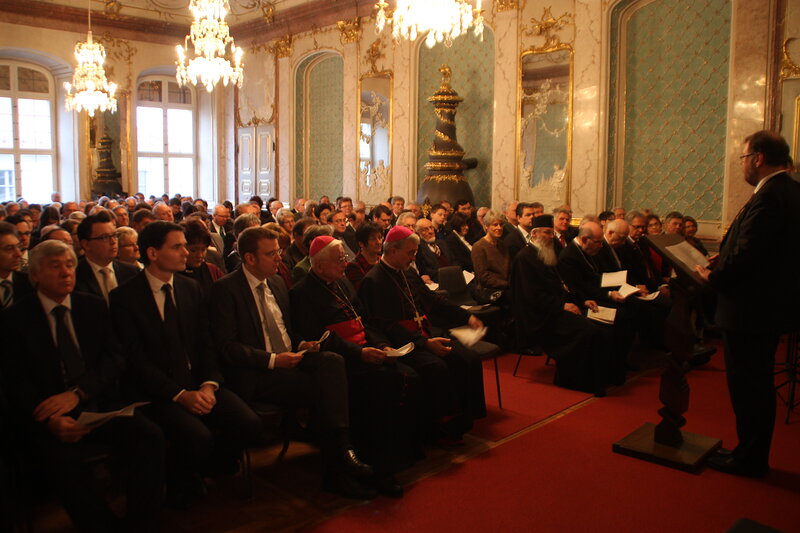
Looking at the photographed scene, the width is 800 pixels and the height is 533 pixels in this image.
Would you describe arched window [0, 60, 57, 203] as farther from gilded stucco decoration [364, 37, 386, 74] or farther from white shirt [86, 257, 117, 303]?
white shirt [86, 257, 117, 303]

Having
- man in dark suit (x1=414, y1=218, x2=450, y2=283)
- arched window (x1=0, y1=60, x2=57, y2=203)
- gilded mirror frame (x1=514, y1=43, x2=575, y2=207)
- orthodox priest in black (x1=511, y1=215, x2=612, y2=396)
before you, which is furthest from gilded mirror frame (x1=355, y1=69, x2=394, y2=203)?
arched window (x1=0, y1=60, x2=57, y2=203)

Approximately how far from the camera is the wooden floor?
10.4ft

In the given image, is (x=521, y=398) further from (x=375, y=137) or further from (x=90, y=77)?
(x=90, y=77)

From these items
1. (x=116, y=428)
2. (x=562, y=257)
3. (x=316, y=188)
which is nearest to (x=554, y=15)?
(x=562, y=257)

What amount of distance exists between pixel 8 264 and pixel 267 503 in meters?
1.74

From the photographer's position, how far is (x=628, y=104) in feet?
31.1

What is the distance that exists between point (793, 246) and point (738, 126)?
16.7ft

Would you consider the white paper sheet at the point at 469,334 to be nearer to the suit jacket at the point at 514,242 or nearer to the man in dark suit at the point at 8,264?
the man in dark suit at the point at 8,264

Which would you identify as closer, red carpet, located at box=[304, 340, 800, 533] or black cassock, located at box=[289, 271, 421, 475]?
red carpet, located at box=[304, 340, 800, 533]

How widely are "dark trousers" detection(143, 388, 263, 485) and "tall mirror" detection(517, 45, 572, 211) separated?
24.6 ft

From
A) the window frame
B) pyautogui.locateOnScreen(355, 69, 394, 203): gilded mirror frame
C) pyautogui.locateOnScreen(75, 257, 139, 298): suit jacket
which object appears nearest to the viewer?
pyautogui.locateOnScreen(75, 257, 139, 298): suit jacket

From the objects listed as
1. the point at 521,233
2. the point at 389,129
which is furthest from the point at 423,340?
the point at 389,129

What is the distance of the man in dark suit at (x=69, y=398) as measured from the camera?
276cm

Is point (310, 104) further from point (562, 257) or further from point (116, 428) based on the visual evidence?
point (116, 428)
